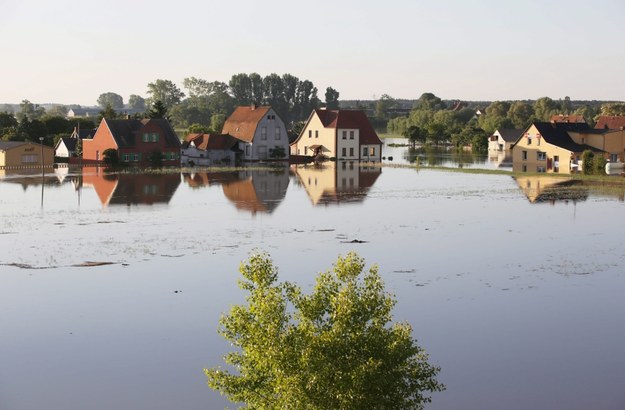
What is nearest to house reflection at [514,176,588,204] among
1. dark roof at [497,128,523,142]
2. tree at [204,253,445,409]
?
tree at [204,253,445,409]

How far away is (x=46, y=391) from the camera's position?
57.0ft

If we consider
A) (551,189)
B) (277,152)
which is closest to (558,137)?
(551,189)

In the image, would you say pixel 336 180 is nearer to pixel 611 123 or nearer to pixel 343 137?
pixel 343 137

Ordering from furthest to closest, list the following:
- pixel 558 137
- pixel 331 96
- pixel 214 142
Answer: pixel 331 96
pixel 214 142
pixel 558 137

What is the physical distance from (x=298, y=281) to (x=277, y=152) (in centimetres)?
5591

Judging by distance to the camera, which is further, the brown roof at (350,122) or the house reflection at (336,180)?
the brown roof at (350,122)

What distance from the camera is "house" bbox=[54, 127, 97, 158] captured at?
258ft

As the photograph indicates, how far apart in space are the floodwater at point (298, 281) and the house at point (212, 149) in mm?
30263

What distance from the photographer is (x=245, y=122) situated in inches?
3238

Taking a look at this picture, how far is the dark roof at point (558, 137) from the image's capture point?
7125 cm

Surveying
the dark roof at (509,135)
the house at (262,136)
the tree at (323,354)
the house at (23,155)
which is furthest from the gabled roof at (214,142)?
the tree at (323,354)

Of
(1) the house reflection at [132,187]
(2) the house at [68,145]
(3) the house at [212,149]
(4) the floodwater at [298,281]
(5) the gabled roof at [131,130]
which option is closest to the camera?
(4) the floodwater at [298,281]

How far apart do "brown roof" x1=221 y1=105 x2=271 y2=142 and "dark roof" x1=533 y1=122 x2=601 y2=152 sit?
25.1 meters

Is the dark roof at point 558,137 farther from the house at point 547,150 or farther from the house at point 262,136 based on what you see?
the house at point 262,136
